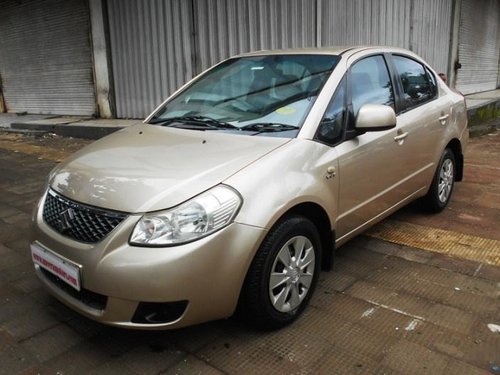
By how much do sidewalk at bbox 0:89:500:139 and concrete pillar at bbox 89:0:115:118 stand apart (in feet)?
1.23

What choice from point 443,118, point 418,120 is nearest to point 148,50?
point 443,118

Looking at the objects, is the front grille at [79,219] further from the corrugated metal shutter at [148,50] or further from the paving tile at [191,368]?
the corrugated metal shutter at [148,50]

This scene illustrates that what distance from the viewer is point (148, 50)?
9.66 m

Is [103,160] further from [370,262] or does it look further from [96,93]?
[96,93]

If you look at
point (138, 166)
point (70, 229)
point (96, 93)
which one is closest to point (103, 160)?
point (138, 166)

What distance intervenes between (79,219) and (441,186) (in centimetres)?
344

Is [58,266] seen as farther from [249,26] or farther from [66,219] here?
[249,26]

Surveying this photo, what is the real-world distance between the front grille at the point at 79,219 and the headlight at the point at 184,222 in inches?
5.5

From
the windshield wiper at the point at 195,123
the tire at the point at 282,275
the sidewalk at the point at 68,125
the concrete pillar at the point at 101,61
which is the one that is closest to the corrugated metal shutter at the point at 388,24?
the sidewalk at the point at 68,125

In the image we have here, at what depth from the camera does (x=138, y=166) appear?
8.68ft

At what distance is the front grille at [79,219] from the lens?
2.36m

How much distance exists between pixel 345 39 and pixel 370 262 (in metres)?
6.06

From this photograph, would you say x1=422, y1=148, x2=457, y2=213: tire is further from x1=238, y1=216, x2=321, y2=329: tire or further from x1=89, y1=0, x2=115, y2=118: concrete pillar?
x1=89, y1=0, x2=115, y2=118: concrete pillar

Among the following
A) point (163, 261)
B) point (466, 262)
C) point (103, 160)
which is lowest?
point (466, 262)
